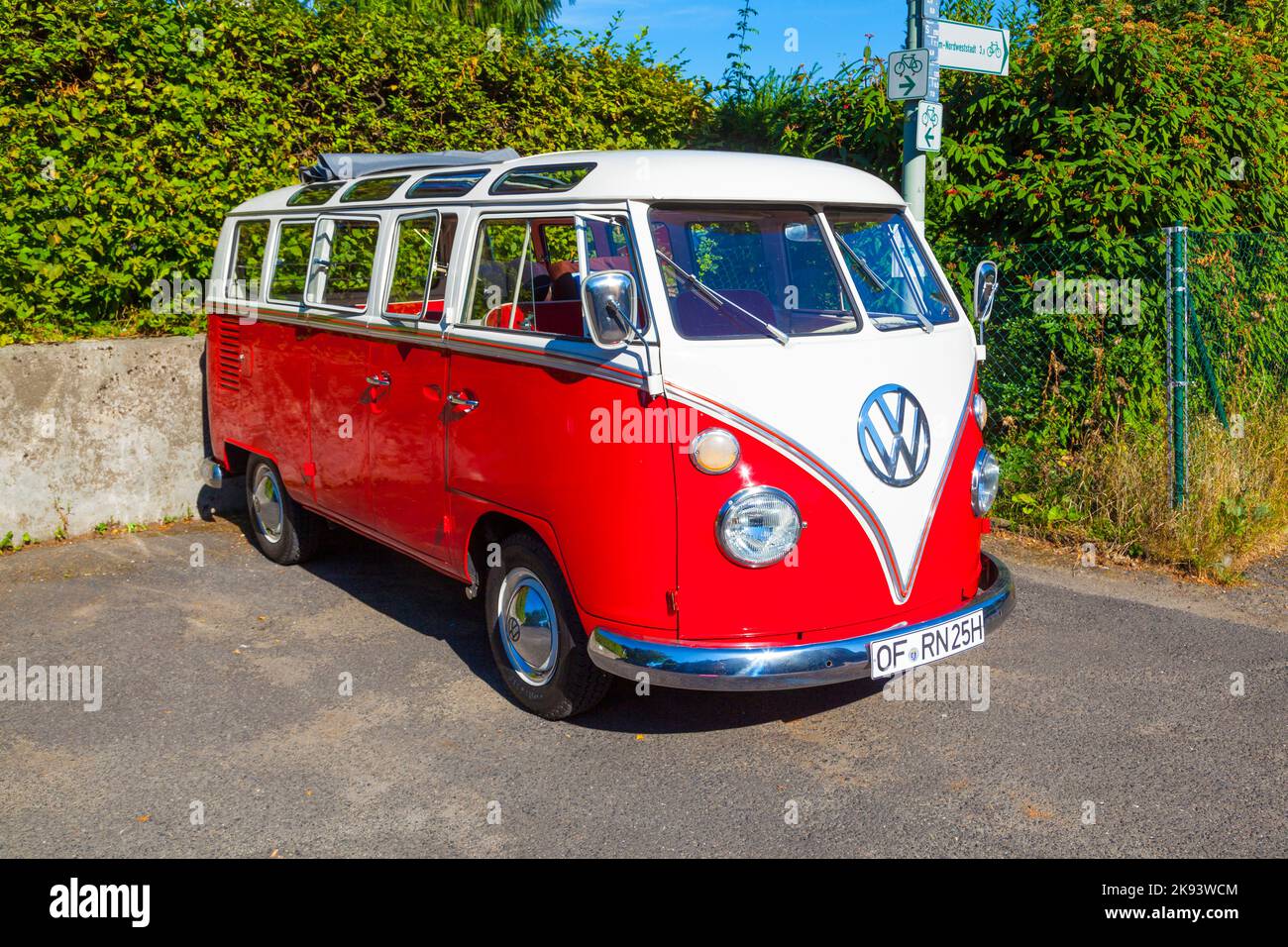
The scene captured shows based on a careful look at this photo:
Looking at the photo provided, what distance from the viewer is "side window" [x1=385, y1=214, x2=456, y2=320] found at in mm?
5215

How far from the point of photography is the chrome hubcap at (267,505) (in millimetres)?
7074

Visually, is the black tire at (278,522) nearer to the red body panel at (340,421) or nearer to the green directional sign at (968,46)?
the red body panel at (340,421)

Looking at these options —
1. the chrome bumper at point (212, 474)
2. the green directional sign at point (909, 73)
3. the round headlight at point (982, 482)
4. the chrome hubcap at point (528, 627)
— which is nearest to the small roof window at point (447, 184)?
the chrome hubcap at point (528, 627)

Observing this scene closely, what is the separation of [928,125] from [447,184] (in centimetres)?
330

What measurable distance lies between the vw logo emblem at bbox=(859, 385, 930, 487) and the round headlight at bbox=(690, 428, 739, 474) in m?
0.56

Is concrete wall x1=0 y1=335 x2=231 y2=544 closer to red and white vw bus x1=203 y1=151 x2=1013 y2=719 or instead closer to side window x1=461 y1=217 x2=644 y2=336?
red and white vw bus x1=203 y1=151 x2=1013 y2=719

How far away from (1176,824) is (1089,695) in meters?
1.12

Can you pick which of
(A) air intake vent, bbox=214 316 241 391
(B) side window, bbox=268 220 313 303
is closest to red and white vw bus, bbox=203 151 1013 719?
(B) side window, bbox=268 220 313 303

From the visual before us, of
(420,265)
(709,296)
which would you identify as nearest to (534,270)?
(420,265)

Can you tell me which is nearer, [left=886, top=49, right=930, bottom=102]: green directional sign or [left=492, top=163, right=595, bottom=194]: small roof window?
[left=492, top=163, right=595, bottom=194]: small roof window

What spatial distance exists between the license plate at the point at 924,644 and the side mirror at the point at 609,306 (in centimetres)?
142

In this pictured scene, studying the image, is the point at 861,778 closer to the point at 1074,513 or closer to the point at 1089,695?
the point at 1089,695
